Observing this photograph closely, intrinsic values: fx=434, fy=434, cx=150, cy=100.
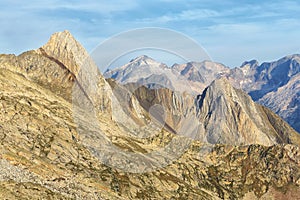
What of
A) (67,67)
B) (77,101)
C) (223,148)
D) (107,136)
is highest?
(67,67)

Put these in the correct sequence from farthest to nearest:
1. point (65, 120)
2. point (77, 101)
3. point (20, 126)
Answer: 1. point (77, 101)
2. point (65, 120)
3. point (20, 126)

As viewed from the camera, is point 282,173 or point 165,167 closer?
point 165,167

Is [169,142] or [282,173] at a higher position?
[169,142]

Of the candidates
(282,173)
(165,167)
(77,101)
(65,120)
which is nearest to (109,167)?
(65,120)

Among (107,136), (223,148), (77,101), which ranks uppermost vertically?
(77,101)

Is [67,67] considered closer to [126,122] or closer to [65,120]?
[126,122]

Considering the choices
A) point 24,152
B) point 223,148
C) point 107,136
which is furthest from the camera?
point 223,148

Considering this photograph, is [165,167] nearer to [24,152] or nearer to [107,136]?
[107,136]

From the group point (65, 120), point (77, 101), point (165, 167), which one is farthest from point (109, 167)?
point (77, 101)

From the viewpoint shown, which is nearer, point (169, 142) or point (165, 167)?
point (165, 167)

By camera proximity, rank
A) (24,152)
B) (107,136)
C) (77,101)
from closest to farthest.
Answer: (24,152) → (107,136) → (77,101)
